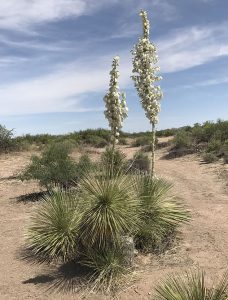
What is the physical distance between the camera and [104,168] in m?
7.15

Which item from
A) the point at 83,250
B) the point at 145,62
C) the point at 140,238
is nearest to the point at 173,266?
the point at 140,238

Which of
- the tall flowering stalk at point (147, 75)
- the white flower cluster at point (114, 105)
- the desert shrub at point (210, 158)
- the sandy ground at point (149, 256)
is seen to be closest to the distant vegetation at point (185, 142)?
the desert shrub at point (210, 158)

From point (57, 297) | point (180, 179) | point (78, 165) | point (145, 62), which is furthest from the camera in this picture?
point (180, 179)

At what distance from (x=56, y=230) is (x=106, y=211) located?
1.25 meters

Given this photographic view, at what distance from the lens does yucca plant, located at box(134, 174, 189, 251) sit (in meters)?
7.46

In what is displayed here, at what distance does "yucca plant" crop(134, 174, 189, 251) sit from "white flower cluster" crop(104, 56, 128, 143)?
124cm

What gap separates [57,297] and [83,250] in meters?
1.13

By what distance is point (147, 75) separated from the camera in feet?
26.7

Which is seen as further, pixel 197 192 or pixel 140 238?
pixel 197 192

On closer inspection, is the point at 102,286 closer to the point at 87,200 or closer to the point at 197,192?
the point at 87,200

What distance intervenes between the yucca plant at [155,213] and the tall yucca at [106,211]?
0.40 metres

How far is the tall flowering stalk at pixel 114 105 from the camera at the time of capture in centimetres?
683

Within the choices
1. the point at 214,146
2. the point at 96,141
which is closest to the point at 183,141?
the point at 214,146

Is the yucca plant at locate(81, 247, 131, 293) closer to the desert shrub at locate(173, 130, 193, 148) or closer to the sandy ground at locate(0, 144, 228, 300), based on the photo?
the sandy ground at locate(0, 144, 228, 300)
